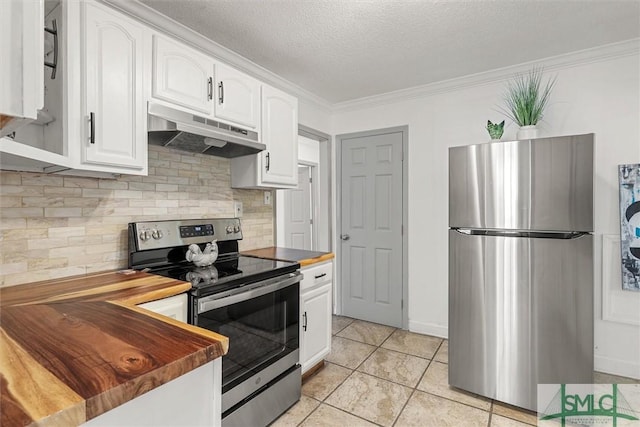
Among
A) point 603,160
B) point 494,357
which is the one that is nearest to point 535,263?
point 494,357

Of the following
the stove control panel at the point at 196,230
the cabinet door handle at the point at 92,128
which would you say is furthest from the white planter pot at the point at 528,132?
the cabinet door handle at the point at 92,128

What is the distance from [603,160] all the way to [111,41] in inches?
129

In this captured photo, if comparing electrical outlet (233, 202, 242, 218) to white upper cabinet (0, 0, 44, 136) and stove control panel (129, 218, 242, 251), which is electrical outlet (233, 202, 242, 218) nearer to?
stove control panel (129, 218, 242, 251)

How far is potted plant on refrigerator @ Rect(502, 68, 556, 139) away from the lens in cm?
238

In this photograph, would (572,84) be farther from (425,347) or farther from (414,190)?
(425,347)

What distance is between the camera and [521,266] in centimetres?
196

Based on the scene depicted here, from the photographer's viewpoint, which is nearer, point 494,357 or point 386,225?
point 494,357

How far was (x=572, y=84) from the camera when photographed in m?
2.57

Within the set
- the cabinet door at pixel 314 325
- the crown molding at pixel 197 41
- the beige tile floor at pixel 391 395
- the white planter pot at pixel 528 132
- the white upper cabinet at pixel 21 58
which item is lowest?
the beige tile floor at pixel 391 395

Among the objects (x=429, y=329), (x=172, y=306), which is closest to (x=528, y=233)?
(x=429, y=329)

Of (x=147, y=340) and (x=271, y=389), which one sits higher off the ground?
(x=147, y=340)

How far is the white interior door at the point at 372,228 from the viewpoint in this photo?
11.1 feet

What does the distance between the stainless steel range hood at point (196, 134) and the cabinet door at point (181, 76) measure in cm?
9

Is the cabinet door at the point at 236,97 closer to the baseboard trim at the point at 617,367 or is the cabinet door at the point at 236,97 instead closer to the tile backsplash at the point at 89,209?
the tile backsplash at the point at 89,209
